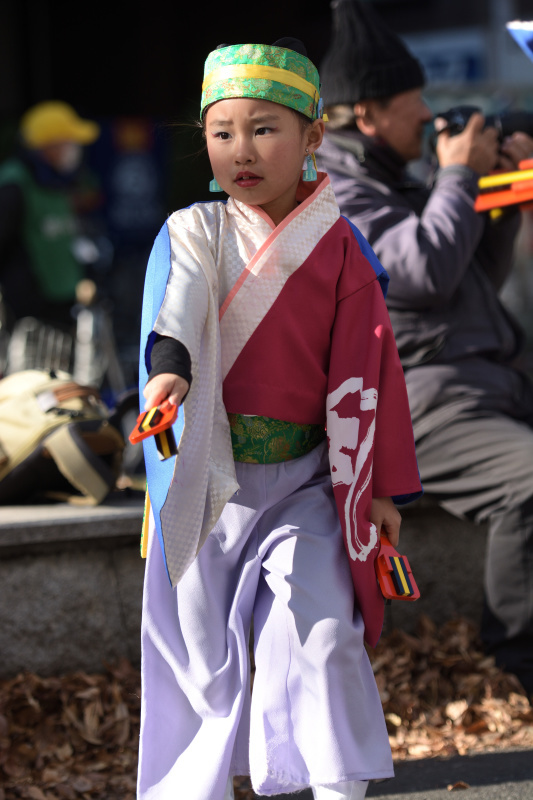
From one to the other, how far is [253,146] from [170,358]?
1.52 feet

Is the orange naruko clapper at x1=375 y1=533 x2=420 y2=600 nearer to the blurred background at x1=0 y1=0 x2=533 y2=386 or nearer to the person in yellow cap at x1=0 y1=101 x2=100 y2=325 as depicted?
the person in yellow cap at x1=0 y1=101 x2=100 y2=325

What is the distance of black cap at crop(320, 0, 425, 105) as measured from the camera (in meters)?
3.44

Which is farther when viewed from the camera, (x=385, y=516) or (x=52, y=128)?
(x=52, y=128)

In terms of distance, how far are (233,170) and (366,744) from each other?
1146 millimetres

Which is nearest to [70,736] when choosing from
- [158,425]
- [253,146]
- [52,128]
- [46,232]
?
[158,425]

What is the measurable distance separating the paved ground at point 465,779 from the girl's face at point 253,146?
152cm

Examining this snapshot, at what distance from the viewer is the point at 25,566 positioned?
125 inches

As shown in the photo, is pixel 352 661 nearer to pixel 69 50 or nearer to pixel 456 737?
pixel 456 737

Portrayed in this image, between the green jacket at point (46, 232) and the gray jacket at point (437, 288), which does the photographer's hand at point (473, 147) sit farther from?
the green jacket at point (46, 232)

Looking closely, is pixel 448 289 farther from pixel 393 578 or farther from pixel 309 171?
pixel 393 578

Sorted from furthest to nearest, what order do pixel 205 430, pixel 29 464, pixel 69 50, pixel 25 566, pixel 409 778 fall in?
pixel 69 50
pixel 29 464
pixel 25 566
pixel 409 778
pixel 205 430

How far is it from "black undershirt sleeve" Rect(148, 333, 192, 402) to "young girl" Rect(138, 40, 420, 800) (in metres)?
0.03

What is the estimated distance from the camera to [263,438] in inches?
83.4

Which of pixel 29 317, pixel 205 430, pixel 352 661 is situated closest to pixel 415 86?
pixel 205 430
